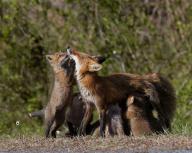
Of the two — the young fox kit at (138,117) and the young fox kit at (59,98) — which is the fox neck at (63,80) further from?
the young fox kit at (138,117)

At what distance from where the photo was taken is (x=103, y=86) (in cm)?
1327

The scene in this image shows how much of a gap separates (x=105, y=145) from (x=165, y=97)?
2520 millimetres

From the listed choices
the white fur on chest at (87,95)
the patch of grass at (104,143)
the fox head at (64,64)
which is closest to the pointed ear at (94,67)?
the white fur on chest at (87,95)

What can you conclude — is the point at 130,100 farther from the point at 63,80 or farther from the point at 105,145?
the point at 105,145

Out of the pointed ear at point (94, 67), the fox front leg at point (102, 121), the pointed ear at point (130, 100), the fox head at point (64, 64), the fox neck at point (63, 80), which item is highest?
the fox head at point (64, 64)

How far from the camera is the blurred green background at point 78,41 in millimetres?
19719

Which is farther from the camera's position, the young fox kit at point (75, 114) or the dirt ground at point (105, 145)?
the young fox kit at point (75, 114)

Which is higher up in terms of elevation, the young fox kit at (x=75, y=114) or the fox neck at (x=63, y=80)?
the fox neck at (x=63, y=80)

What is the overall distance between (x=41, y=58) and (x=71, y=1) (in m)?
1.46

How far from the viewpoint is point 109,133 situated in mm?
13219

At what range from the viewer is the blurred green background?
1972 centimetres

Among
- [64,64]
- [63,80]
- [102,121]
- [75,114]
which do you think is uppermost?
[64,64]

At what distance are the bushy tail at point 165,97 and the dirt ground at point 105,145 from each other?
1.68m

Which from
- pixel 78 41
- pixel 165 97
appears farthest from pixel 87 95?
pixel 78 41
